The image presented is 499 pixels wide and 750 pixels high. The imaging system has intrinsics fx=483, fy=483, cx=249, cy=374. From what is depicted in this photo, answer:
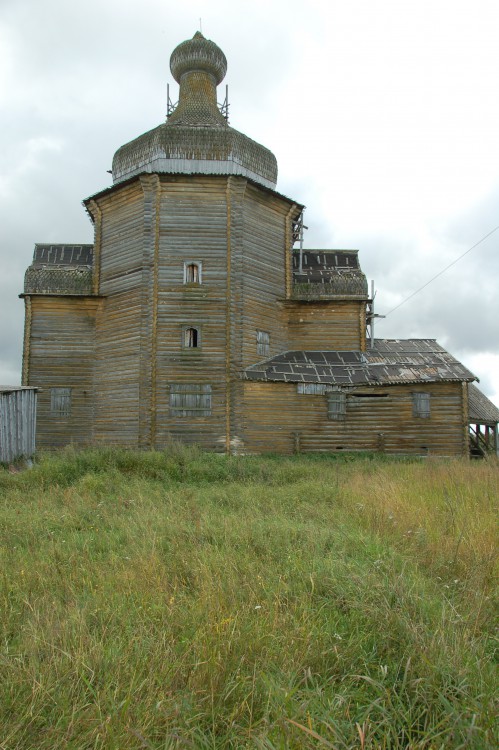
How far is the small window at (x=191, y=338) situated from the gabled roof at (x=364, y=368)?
2.38m

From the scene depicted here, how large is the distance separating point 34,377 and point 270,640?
21167mm

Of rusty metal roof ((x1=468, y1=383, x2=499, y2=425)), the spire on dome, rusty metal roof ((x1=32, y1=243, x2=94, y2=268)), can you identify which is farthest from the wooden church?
rusty metal roof ((x1=468, y1=383, x2=499, y2=425))

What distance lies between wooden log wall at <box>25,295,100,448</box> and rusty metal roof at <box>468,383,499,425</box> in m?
18.6

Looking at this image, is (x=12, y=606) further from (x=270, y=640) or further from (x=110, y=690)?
(x=270, y=640)

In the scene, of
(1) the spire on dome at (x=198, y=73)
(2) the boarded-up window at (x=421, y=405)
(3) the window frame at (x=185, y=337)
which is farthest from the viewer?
(1) the spire on dome at (x=198, y=73)

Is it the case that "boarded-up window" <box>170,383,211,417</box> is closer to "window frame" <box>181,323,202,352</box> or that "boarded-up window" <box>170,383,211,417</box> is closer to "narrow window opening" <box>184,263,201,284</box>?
"window frame" <box>181,323,202,352</box>

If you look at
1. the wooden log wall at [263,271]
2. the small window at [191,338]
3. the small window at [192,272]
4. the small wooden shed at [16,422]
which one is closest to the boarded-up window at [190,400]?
the small window at [191,338]

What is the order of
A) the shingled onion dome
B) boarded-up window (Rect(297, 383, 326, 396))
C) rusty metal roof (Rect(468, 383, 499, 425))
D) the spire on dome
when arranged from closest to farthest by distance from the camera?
boarded-up window (Rect(297, 383, 326, 396))
the shingled onion dome
rusty metal roof (Rect(468, 383, 499, 425))
the spire on dome

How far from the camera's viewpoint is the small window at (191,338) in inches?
791

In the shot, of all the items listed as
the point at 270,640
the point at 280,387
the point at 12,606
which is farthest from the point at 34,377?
the point at 270,640

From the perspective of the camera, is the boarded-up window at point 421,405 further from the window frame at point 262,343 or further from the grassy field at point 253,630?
the grassy field at point 253,630

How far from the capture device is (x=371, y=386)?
2091 centimetres

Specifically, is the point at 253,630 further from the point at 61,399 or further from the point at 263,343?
the point at 61,399

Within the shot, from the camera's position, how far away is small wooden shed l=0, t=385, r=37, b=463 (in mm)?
15531
